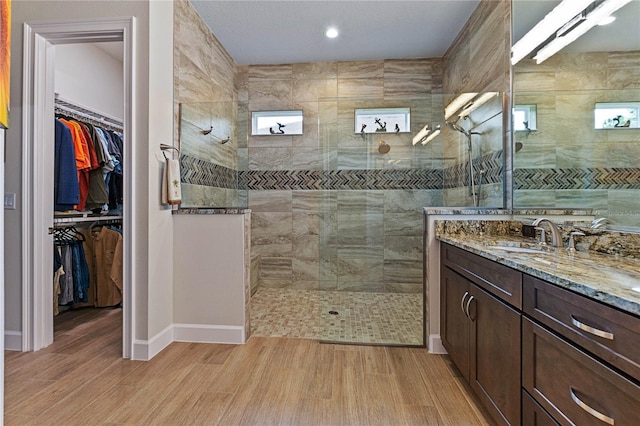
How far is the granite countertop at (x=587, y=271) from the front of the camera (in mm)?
856

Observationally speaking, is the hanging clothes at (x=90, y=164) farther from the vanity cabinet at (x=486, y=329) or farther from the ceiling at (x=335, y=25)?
the vanity cabinet at (x=486, y=329)

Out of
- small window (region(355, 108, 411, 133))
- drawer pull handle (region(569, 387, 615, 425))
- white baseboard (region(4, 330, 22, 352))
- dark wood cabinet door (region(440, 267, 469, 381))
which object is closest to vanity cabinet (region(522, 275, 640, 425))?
drawer pull handle (region(569, 387, 615, 425))

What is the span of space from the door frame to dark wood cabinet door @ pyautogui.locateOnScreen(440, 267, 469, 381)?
2.16 metres

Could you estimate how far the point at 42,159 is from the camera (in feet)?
7.67

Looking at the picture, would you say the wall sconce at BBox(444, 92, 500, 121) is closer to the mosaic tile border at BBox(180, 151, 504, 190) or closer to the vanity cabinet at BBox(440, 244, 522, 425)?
the mosaic tile border at BBox(180, 151, 504, 190)

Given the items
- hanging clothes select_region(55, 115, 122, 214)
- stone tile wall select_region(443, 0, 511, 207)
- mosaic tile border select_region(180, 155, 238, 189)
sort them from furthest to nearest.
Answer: mosaic tile border select_region(180, 155, 238, 189), hanging clothes select_region(55, 115, 122, 214), stone tile wall select_region(443, 0, 511, 207)

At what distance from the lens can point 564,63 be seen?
1921 millimetres

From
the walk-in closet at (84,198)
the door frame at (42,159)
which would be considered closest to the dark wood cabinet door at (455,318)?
the door frame at (42,159)

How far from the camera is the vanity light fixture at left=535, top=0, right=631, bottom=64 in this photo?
159cm

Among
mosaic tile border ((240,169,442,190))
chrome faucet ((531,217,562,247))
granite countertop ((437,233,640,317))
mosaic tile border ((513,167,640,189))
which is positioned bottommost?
granite countertop ((437,233,640,317))

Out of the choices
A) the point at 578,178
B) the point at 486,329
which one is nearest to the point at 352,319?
the point at 486,329

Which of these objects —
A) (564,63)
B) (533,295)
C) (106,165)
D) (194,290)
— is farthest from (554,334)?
(106,165)

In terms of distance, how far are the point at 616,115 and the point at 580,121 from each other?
0.79ft

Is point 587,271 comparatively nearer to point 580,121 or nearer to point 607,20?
point 580,121
